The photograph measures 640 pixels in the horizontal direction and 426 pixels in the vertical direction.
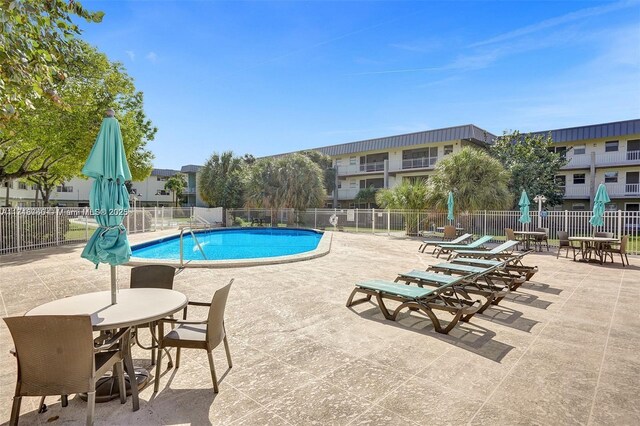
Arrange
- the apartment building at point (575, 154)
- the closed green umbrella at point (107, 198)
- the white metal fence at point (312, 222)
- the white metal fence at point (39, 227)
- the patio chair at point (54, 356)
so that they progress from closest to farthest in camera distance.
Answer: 1. the patio chair at point (54, 356)
2. the closed green umbrella at point (107, 198)
3. the white metal fence at point (39, 227)
4. the white metal fence at point (312, 222)
5. the apartment building at point (575, 154)

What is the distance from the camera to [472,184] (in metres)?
18.2

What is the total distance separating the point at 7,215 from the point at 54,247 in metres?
2.16

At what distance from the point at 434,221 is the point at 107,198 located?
1852cm

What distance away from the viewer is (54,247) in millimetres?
12961

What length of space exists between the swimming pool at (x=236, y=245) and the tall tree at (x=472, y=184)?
310 inches

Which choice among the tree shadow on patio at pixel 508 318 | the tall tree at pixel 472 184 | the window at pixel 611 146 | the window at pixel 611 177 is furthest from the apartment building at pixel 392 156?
the tree shadow on patio at pixel 508 318

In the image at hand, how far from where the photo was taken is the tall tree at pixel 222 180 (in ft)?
97.0

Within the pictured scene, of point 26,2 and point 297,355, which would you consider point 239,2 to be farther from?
point 297,355

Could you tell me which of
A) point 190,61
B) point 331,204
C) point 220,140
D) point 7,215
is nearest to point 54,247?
point 7,215

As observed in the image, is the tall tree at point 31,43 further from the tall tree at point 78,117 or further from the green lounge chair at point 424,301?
the tall tree at point 78,117

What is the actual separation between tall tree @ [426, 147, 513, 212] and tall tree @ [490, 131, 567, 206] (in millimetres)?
4286

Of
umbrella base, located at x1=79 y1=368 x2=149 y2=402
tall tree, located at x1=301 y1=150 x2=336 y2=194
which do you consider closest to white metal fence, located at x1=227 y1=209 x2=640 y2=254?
tall tree, located at x1=301 y1=150 x2=336 y2=194

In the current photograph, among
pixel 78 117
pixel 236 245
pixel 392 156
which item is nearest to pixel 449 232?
pixel 236 245

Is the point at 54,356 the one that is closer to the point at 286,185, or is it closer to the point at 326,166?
the point at 286,185
